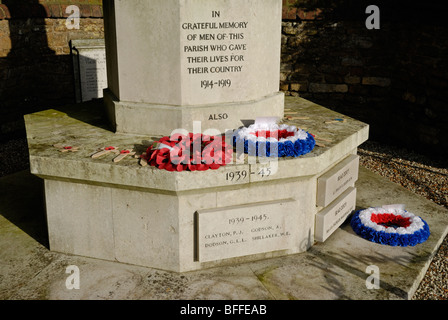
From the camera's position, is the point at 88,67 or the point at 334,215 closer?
the point at 334,215

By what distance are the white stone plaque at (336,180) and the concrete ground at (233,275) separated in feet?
1.43

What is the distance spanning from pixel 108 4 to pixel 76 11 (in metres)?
4.56

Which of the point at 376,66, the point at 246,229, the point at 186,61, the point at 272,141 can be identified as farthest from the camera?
the point at 376,66

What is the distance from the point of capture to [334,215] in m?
4.95

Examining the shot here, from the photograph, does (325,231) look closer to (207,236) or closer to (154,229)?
(207,236)

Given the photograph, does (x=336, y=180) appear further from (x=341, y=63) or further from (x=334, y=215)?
(x=341, y=63)

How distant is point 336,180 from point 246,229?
1.23 m

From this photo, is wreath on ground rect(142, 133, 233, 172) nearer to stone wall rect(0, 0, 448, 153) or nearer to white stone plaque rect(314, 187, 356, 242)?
white stone plaque rect(314, 187, 356, 242)

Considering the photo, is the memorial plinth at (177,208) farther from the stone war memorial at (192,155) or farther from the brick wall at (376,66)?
the brick wall at (376,66)

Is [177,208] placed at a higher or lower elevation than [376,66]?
lower

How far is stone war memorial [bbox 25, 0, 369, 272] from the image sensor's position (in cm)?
417

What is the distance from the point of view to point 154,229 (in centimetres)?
423

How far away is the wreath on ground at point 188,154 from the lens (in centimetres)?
404

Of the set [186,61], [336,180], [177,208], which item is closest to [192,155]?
[177,208]
